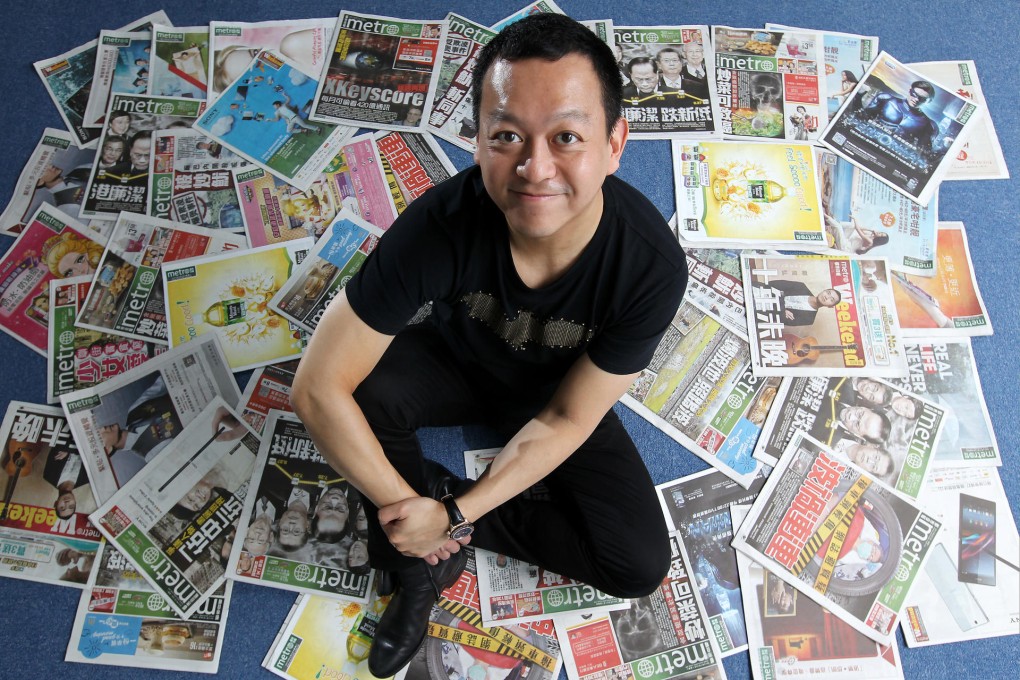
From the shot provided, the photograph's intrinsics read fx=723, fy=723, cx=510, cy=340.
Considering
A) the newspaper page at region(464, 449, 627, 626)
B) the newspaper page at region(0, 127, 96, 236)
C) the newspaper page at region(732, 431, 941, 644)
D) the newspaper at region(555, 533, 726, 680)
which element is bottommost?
the newspaper at region(555, 533, 726, 680)

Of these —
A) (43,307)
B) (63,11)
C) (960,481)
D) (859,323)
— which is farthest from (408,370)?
(63,11)

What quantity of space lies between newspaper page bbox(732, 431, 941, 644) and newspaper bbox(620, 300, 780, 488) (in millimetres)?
79

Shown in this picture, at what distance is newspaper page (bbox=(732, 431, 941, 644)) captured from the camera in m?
1.30

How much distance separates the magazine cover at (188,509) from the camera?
1259mm

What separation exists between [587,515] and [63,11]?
5.13ft

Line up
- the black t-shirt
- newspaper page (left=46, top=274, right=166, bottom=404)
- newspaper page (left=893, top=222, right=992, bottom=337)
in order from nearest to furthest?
1. the black t-shirt
2. newspaper page (left=46, top=274, right=166, bottom=404)
3. newspaper page (left=893, top=222, right=992, bottom=337)

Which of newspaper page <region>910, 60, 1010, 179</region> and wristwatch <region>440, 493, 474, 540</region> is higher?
newspaper page <region>910, 60, 1010, 179</region>

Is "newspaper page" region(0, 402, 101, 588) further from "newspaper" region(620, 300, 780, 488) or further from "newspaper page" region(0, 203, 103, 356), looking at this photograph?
"newspaper" region(620, 300, 780, 488)

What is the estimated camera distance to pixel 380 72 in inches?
61.9

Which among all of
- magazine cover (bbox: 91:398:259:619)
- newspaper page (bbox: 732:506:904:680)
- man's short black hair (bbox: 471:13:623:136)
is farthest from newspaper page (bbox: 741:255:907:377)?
magazine cover (bbox: 91:398:259:619)

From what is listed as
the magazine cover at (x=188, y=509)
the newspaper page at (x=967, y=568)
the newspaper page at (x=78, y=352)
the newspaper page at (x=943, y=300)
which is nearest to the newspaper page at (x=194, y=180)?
the newspaper page at (x=78, y=352)

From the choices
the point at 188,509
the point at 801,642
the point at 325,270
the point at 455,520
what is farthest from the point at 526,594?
the point at 325,270

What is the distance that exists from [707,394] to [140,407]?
3.50 ft

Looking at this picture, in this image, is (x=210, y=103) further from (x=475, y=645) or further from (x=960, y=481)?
(x=960, y=481)
